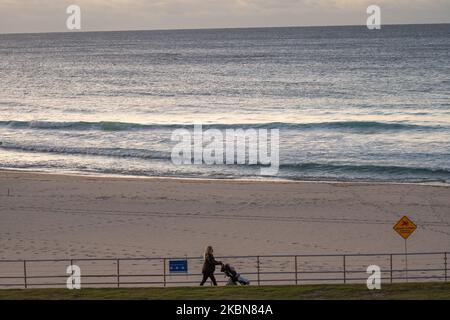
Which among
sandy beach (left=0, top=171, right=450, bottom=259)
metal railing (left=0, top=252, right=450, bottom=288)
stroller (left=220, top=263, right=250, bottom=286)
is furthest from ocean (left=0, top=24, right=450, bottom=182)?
stroller (left=220, top=263, right=250, bottom=286)

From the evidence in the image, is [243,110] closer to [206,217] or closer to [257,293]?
[206,217]

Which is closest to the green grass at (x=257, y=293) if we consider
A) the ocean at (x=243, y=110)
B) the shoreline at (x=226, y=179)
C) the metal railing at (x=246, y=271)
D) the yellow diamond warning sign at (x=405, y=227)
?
the yellow diamond warning sign at (x=405, y=227)

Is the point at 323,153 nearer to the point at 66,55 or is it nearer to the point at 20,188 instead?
the point at 20,188

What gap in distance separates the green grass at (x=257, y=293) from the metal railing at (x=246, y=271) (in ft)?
8.02

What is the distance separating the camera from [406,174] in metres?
42.7

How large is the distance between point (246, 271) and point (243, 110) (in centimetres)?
4716

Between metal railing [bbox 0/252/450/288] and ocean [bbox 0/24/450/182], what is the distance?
1651 centimetres

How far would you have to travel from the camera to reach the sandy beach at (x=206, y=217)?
27703 mm

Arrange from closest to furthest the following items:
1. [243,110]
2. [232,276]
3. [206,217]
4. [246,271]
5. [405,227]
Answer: [232,276] < [405,227] < [246,271] < [206,217] < [243,110]

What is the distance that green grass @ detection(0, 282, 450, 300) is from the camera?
18.2 meters

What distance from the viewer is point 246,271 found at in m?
24.7

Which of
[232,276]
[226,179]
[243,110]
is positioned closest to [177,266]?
[232,276]
